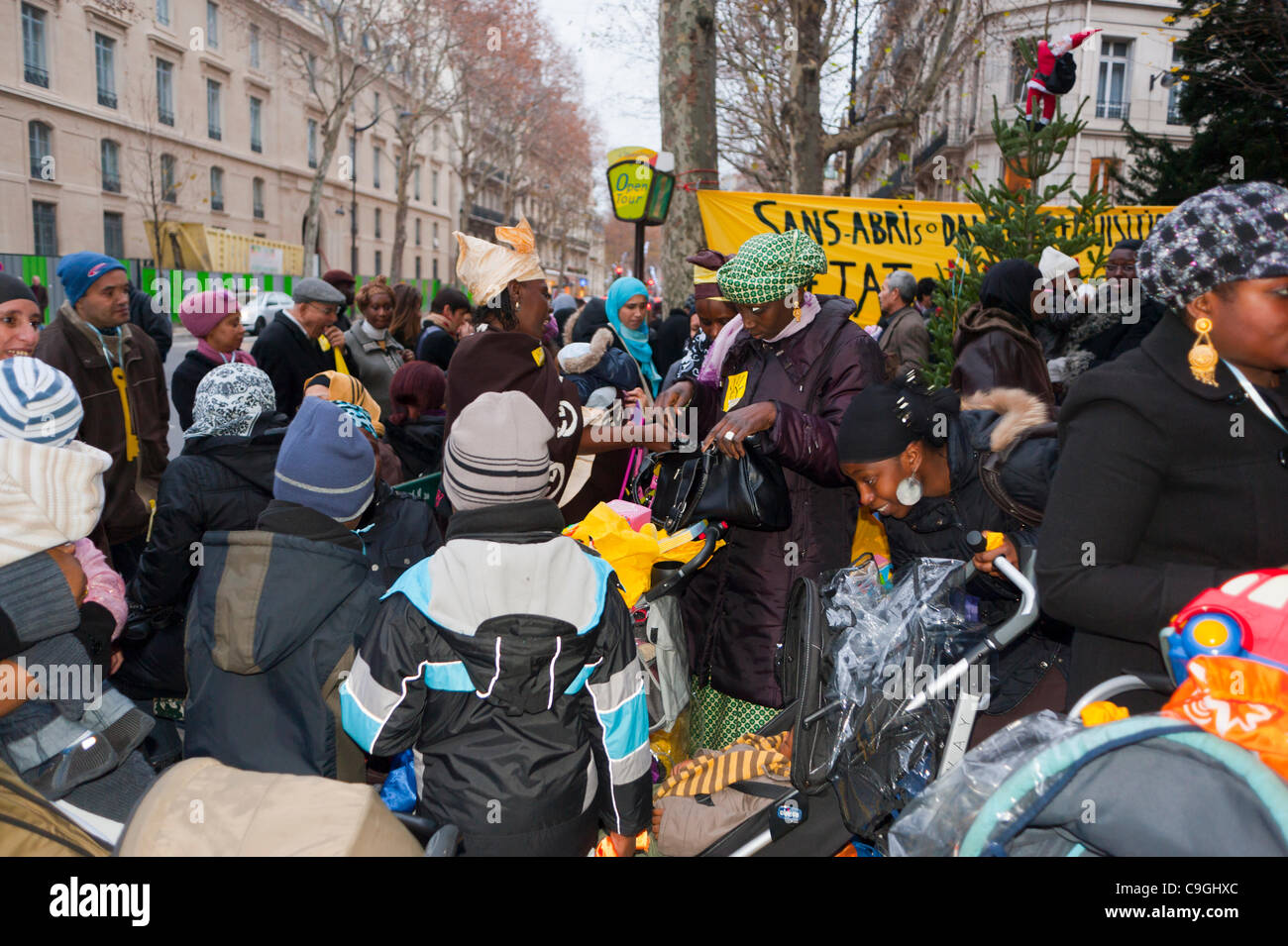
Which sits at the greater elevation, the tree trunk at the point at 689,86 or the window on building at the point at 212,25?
the window on building at the point at 212,25

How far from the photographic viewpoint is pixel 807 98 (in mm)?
15906

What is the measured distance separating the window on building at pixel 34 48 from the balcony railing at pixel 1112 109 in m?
35.7

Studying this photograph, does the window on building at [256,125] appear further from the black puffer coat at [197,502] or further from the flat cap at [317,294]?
the black puffer coat at [197,502]

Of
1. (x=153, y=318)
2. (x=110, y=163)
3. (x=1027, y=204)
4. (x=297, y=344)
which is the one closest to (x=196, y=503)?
(x=297, y=344)

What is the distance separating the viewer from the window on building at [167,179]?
120ft

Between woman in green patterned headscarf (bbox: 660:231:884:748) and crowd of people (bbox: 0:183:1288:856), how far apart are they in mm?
12

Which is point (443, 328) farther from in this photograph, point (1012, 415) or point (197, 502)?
point (1012, 415)

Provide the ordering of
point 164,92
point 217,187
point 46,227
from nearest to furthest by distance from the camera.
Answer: point 46,227
point 164,92
point 217,187

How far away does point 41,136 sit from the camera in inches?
1249

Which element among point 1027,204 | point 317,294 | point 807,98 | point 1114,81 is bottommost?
point 317,294

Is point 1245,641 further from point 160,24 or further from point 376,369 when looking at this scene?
point 160,24

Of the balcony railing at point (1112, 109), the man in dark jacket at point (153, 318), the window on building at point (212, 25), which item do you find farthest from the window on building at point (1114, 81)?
the window on building at point (212, 25)

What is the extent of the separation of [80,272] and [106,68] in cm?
3642

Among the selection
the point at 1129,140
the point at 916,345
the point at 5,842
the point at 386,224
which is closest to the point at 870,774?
the point at 5,842
